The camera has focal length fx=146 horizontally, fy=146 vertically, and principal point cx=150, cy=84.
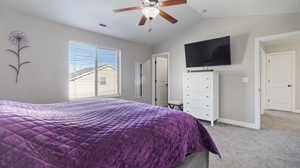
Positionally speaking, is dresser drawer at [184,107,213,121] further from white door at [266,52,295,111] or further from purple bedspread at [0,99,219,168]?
white door at [266,52,295,111]

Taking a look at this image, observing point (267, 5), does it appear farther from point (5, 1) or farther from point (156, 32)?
point (5, 1)

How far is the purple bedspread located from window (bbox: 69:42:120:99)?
2.74 m

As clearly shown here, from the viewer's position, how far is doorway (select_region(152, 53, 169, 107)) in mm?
5516

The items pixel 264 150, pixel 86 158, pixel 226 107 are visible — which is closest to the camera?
pixel 86 158

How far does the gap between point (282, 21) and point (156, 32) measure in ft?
9.75

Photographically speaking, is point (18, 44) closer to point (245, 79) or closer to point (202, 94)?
point (202, 94)

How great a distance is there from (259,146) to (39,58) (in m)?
4.52

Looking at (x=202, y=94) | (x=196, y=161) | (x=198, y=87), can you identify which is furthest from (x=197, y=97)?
(x=196, y=161)

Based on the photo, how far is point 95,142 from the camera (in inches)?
→ 32.7

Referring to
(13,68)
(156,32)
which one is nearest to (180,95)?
(156,32)

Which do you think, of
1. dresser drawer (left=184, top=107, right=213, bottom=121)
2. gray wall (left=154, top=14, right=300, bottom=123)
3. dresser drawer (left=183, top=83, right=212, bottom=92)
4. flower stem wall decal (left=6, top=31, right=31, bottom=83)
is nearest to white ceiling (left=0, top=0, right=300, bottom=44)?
gray wall (left=154, top=14, right=300, bottom=123)

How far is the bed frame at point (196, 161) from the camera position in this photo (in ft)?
4.62

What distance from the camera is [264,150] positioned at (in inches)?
92.9

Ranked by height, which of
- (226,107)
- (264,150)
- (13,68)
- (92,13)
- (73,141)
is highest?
(92,13)
